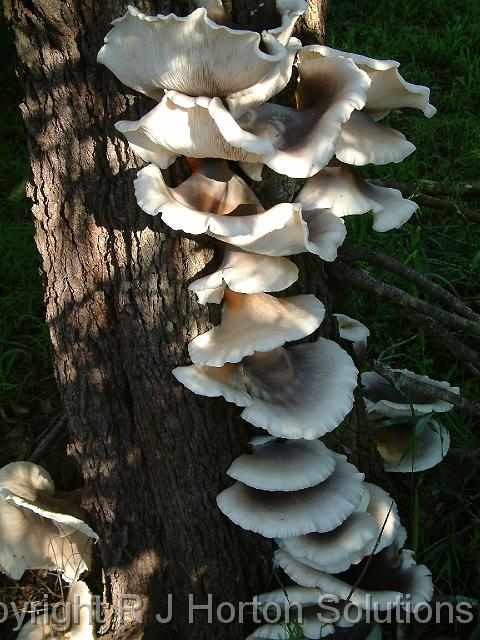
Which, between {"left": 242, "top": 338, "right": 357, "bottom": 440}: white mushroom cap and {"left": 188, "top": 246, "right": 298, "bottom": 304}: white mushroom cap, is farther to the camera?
{"left": 242, "top": 338, "right": 357, "bottom": 440}: white mushroom cap

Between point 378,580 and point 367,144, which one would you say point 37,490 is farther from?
point 367,144

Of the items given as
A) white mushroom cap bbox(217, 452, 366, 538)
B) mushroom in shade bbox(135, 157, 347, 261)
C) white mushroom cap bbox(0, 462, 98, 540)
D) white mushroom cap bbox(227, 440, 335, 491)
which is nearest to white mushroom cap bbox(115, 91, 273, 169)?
mushroom in shade bbox(135, 157, 347, 261)

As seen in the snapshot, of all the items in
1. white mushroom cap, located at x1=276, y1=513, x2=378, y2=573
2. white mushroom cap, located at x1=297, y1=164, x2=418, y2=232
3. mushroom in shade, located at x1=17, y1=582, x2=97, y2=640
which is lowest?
mushroom in shade, located at x1=17, y1=582, x2=97, y2=640

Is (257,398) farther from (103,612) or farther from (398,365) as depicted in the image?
(398,365)

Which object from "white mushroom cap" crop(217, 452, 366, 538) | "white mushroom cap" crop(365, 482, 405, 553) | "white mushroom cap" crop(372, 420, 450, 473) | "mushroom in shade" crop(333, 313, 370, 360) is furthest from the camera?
"mushroom in shade" crop(333, 313, 370, 360)

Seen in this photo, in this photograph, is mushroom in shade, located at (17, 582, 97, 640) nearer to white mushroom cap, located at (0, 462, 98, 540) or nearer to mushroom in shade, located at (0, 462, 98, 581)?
mushroom in shade, located at (0, 462, 98, 581)

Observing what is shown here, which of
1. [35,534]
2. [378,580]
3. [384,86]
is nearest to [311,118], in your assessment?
[384,86]

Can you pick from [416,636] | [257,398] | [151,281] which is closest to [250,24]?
[151,281]
